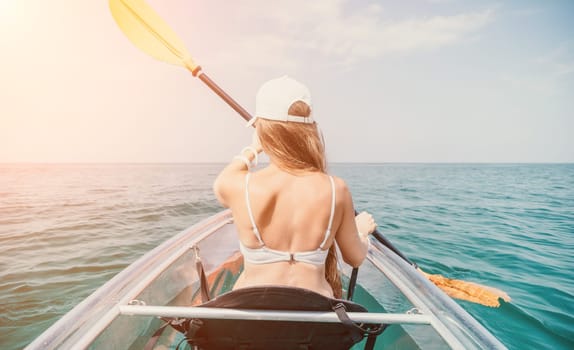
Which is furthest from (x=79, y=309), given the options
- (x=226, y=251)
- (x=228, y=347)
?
(x=226, y=251)

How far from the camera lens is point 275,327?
4.13ft

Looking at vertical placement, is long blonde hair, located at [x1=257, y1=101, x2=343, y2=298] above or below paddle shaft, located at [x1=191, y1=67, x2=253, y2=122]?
below

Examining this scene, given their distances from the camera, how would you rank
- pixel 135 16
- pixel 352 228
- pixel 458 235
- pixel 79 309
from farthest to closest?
pixel 458 235, pixel 135 16, pixel 352 228, pixel 79 309

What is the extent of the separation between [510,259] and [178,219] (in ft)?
27.6

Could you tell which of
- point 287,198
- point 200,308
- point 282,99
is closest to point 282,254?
point 287,198

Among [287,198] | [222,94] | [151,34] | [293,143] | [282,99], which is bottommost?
[287,198]

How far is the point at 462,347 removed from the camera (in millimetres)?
1391

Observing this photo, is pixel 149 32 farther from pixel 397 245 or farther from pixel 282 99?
pixel 397 245

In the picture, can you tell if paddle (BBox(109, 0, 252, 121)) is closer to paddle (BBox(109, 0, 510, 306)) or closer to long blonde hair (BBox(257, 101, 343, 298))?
paddle (BBox(109, 0, 510, 306))

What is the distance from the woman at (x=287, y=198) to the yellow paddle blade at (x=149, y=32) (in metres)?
2.36

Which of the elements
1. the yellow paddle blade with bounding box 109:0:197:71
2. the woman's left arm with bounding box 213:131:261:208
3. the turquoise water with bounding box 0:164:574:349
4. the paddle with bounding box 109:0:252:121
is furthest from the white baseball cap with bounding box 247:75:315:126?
the yellow paddle blade with bounding box 109:0:197:71

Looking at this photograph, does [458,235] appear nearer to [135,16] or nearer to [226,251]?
[226,251]

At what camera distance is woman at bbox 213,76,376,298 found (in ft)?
4.73

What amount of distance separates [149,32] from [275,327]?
3723 mm
